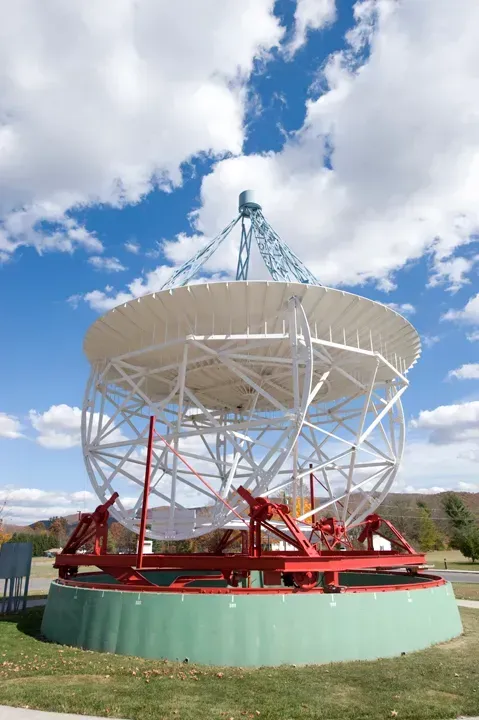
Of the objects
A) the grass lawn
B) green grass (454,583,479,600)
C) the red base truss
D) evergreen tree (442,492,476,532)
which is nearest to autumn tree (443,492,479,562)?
evergreen tree (442,492,476,532)

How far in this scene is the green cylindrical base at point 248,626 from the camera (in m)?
12.2

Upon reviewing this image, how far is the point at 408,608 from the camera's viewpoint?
14211 mm

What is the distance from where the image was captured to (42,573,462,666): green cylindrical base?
Result: 12211 millimetres

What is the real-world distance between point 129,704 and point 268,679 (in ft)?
10.3

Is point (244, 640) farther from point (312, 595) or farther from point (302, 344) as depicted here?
point (302, 344)

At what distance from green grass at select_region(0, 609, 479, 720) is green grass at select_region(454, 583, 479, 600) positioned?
50.8 feet

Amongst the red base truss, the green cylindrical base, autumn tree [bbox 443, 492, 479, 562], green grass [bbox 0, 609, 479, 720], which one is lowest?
green grass [bbox 0, 609, 479, 720]

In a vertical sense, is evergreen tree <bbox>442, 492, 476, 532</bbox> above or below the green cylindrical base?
above

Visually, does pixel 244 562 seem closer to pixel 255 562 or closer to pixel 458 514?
pixel 255 562

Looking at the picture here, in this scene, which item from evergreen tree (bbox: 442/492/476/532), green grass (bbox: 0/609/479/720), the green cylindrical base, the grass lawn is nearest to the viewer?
green grass (bbox: 0/609/479/720)

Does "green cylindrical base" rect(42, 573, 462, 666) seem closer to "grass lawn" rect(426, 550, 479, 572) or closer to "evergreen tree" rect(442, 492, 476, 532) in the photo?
"grass lawn" rect(426, 550, 479, 572)

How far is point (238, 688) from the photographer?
32.7ft

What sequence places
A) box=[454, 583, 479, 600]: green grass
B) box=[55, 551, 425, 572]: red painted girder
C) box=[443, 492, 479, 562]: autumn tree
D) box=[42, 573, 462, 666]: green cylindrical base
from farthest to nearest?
box=[443, 492, 479, 562]: autumn tree → box=[454, 583, 479, 600]: green grass → box=[55, 551, 425, 572]: red painted girder → box=[42, 573, 462, 666]: green cylindrical base

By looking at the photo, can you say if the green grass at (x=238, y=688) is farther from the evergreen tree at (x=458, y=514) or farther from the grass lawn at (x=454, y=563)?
the evergreen tree at (x=458, y=514)
